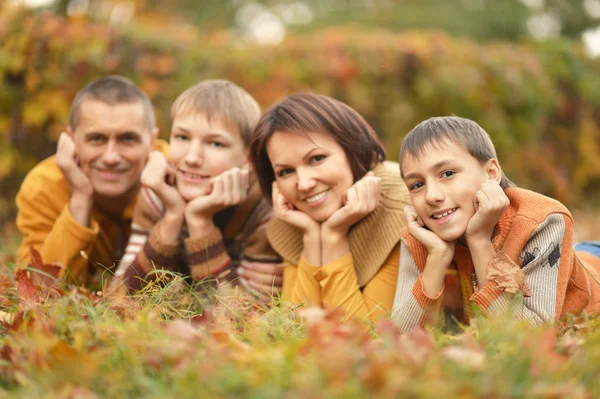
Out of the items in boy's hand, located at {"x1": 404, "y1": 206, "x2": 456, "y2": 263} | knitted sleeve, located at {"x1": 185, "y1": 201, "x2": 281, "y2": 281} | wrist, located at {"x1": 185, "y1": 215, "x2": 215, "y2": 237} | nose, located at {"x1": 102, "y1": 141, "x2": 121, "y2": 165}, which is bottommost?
knitted sleeve, located at {"x1": 185, "y1": 201, "x2": 281, "y2": 281}

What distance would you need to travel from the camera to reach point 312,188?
10.3ft

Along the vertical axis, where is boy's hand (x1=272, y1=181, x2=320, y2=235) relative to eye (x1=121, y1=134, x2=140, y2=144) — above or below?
below

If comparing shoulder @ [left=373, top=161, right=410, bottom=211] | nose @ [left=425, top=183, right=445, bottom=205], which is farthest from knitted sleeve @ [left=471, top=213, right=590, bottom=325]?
shoulder @ [left=373, top=161, right=410, bottom=211]

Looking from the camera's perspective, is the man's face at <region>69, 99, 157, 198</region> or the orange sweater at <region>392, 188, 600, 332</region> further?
the man's face at <region>69, 99, 157, 198</region>

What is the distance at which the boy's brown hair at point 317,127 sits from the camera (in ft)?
10.4

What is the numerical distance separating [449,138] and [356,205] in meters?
0.62

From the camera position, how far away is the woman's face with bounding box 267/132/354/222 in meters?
3.13

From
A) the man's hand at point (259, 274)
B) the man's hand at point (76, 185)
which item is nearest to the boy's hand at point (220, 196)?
the man's hand at point (259, 274)

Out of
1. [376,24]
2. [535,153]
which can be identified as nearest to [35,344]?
[535,153]

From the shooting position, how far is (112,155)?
372cm

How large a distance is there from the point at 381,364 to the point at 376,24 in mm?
18010

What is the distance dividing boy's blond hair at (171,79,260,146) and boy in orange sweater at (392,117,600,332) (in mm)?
1166

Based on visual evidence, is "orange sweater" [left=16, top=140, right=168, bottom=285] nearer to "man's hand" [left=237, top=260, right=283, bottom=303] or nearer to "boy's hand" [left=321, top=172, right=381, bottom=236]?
"man's hand" [left=237, top=260, right=283, bottom=303]

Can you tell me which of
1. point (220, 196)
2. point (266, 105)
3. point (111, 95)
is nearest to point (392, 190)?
point (220, 196)
